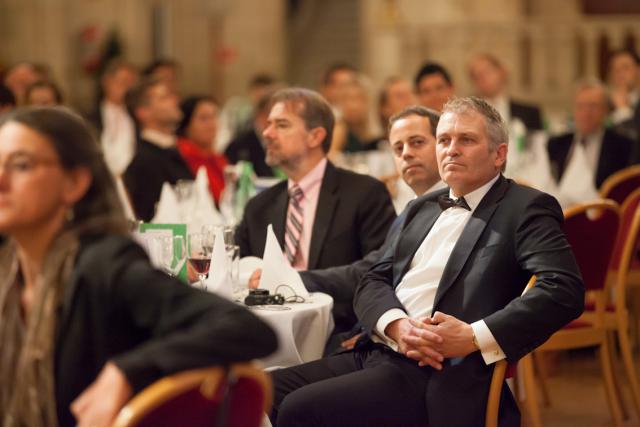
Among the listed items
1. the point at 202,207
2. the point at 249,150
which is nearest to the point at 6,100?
the point at 202,207

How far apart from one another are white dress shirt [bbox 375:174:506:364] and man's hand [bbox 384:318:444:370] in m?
0.06

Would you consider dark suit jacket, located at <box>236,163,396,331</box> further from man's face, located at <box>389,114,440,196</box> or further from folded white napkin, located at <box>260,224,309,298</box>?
folded white napkin, located at <box>260,224,309,298</box>

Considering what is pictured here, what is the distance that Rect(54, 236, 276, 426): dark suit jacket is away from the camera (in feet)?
6.26

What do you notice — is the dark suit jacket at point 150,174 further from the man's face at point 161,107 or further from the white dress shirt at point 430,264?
the white dress shirt at point 430,264

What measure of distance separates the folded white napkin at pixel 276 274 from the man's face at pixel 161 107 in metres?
3.13

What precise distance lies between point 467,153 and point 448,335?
0.56 metres

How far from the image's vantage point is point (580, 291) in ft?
9.71

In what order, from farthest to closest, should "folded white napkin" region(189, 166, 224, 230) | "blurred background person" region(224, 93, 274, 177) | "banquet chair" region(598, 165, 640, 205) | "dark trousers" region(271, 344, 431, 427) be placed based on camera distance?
"blurred background person" region(224, 93, 274, 177) → "banquet chair" region(598, 165, 640, 205) → "folded white napkin" region(189, 166, 224, 230) → "dark trousers" region(271, 344, 431, 427)

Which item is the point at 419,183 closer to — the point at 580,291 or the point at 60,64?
the point at 580,291

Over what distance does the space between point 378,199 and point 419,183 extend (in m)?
0.35

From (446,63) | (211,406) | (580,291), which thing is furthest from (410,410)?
(446,63)

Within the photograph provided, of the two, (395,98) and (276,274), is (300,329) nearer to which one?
(276,274)

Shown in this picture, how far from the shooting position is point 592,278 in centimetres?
416

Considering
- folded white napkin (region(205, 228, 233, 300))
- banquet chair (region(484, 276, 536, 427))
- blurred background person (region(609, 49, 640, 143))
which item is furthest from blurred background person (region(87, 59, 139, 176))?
banquet chair (region(484, 276, 536, 427))
